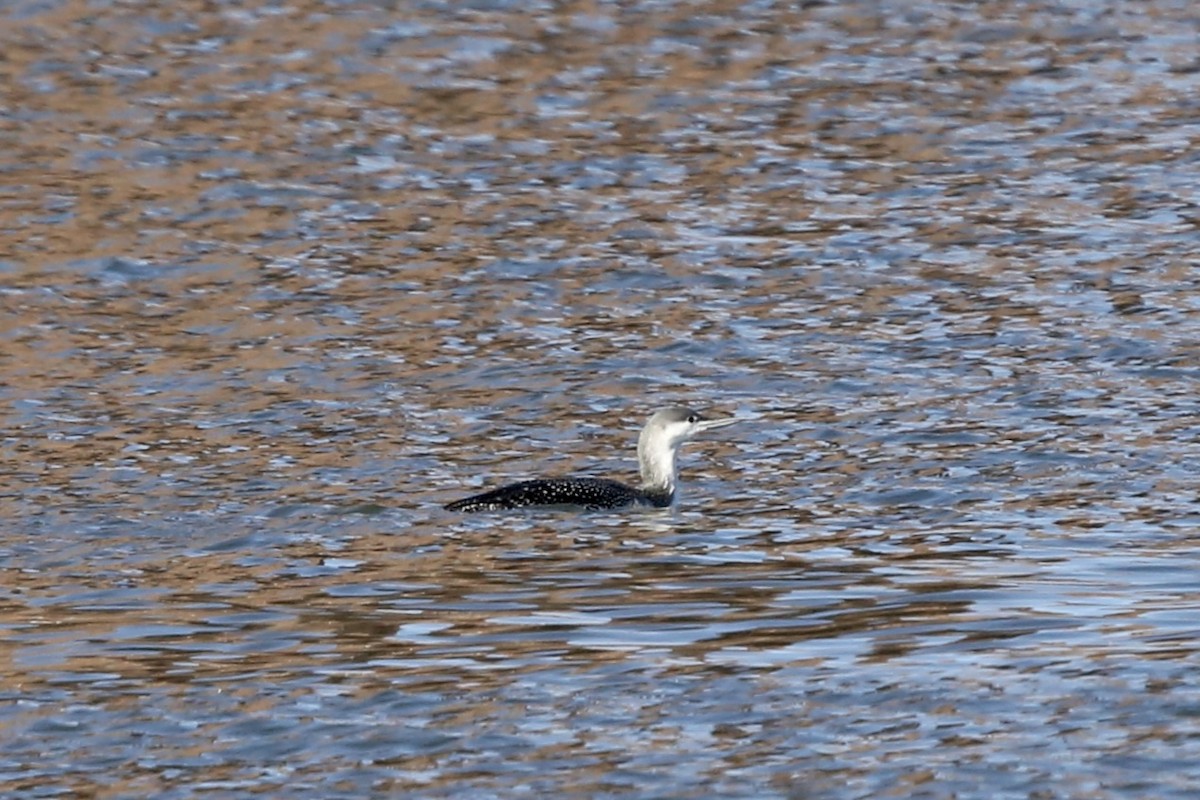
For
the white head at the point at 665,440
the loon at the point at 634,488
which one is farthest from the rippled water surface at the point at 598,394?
the white head at the point at 665,440

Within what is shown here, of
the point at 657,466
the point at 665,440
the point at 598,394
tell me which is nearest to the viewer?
the point at 657,466

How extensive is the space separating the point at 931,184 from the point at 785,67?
13.2 ft

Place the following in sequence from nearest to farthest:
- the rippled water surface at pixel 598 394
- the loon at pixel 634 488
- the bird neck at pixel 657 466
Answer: the rippled water surface at pixel 598 394 < the loon at pixel 634 488 < the bird neck at pixel 657 466

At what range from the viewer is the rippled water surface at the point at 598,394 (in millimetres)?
9633

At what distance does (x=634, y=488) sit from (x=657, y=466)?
9.9 inches

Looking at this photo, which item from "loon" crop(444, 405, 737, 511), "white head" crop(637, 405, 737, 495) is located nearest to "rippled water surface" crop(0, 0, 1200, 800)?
"loon" crop(444, 405, 737, 511)

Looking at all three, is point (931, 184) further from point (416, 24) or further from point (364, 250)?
point (416, 24)

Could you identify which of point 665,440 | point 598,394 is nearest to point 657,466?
point 665,440

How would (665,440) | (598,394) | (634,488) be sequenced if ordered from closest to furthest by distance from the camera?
1. (634,488)
2. (665,440)
3. (598,394)

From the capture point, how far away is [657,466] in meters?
14.6

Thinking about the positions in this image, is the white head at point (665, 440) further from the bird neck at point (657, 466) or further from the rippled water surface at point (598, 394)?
the rippled water surface at point (598, 394)

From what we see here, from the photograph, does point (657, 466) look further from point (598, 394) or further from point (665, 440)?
point (598, 394)

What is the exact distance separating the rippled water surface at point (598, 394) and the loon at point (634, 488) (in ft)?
0.46

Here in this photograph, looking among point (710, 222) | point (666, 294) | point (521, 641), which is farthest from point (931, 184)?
point (521, 641)
